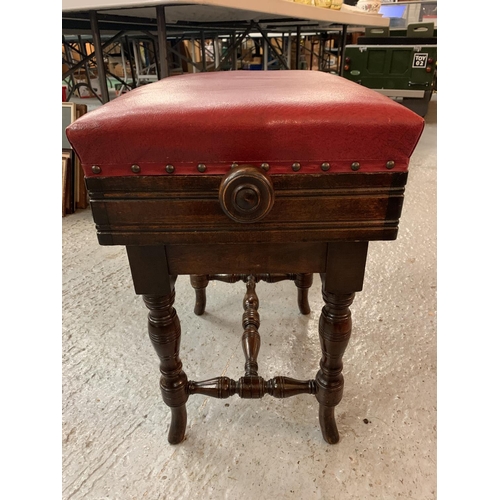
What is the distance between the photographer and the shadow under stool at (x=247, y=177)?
514 mm

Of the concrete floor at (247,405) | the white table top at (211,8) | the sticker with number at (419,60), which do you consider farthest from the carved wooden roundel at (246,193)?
the sticker with number at (419,60)

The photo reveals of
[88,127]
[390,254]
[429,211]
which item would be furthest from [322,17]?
[88,127]

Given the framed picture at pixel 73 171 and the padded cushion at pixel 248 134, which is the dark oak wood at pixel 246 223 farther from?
the framed picture at pixel 73 171

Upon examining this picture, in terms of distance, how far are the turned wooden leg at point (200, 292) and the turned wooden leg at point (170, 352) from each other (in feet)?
1.28

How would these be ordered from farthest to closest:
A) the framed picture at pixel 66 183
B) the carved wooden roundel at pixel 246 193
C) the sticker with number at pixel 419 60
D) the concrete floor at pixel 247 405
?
1. the sticker with number at pixel 419 60
2. the framed picture at pixel 66 183
3. the concrete floor at pixel 247 405
4. the carved wooden roundel at pixel 246 193

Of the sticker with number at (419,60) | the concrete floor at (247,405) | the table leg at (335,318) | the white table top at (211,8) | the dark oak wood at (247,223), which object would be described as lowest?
the concrete floor at (247,405)

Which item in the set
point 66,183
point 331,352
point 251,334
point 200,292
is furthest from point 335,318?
point 66,183

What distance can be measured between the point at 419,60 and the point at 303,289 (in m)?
3.54

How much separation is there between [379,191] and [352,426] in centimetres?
59

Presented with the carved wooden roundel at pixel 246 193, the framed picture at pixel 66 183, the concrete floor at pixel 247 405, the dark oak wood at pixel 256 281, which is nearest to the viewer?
the carved wooden roundel at pixel 246 193

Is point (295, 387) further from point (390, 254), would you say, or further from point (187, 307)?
point (390, 254)

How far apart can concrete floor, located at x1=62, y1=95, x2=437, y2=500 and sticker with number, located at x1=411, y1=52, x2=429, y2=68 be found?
10.3 feet

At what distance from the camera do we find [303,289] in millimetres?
1215

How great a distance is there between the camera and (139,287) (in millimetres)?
663
